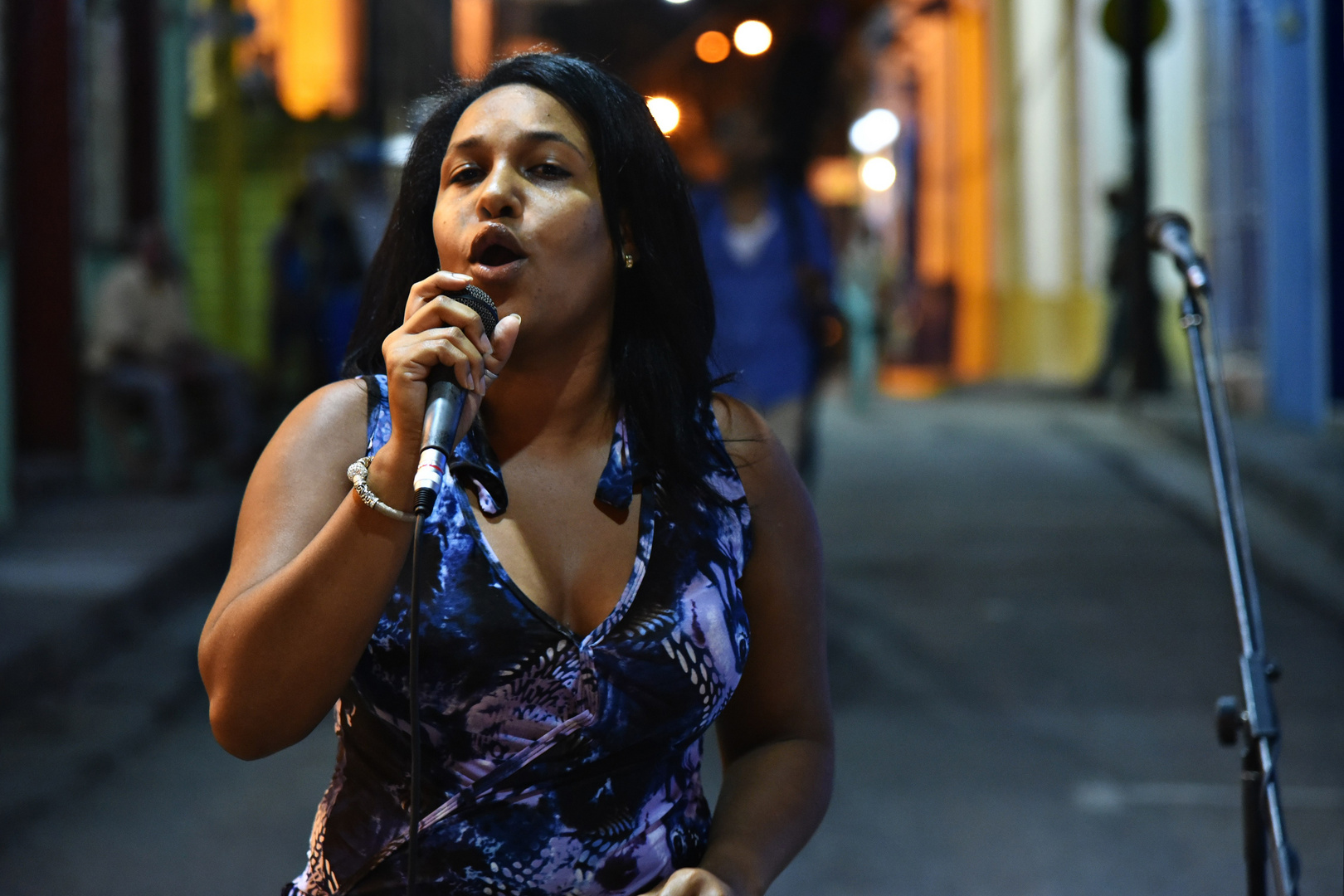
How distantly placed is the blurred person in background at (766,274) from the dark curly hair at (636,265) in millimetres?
4065

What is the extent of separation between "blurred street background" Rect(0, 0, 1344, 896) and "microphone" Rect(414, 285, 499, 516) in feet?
2.44

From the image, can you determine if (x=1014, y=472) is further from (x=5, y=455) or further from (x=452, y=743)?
(x=452, y=743)

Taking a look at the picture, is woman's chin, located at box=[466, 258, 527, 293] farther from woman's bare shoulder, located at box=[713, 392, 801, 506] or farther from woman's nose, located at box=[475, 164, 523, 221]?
woman's bare shoulder, located at box=[713, 392, 801, 506]

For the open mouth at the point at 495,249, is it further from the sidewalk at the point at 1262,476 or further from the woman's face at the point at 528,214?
the sidewalk at the point at 1262,476

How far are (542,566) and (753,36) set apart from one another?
76.1ft

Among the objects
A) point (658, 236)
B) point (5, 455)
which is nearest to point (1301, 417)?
point (5, 455)

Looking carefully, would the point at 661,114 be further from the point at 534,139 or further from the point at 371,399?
the point at 371,399

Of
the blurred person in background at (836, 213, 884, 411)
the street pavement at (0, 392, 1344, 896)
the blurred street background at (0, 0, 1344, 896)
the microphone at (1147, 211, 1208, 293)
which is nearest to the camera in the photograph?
the microphone at (1147, 211, 1208, 293)

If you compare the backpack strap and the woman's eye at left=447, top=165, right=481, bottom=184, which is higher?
the woman's eye at left=447, top=165, right=481, bottom=184

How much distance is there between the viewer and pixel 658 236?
2221 mm

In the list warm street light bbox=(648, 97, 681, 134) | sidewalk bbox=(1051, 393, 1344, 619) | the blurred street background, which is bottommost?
sidewalk bbox=(1051, 393, 1344, 619)

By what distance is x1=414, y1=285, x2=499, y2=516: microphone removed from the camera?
1691 millimetres

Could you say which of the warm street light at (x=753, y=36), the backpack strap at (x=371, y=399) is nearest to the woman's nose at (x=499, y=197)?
the backpack strap at (x=371, y=399)

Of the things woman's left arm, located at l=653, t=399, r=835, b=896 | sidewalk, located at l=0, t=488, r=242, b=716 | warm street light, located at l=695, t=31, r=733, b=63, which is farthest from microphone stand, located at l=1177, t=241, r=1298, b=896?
warm street light, located at l=695, t=31, r=733, b=63
